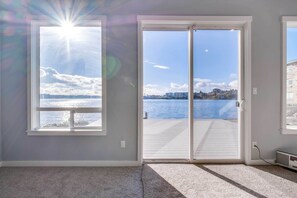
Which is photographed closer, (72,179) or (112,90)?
(72,179)

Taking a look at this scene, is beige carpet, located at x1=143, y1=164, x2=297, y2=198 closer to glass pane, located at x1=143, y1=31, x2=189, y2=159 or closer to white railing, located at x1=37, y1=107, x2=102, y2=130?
glass pane, located at x1=143, y1=31, x2=189, y2=159

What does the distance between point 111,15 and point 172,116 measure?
2.03m

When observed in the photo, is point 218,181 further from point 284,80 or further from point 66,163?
point 66,163

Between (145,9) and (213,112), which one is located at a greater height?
(145,9)

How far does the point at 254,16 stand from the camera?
3.48 metres

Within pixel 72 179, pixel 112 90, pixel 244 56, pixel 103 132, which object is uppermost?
pixel 244 56

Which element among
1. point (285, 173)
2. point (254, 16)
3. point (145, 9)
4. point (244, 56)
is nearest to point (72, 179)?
point (145, 9)

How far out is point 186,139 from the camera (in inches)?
144

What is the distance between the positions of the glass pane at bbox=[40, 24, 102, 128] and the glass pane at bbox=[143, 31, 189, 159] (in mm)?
879

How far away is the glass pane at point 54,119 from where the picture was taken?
360 cm

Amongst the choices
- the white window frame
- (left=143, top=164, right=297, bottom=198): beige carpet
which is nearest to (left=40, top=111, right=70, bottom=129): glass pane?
(left=143, top=164, right=297, bottom=198): beige carpet

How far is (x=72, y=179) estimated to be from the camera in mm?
2896

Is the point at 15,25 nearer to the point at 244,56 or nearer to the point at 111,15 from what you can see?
the point at 111,15

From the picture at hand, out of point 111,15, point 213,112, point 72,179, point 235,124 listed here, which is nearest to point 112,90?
point 111,15
